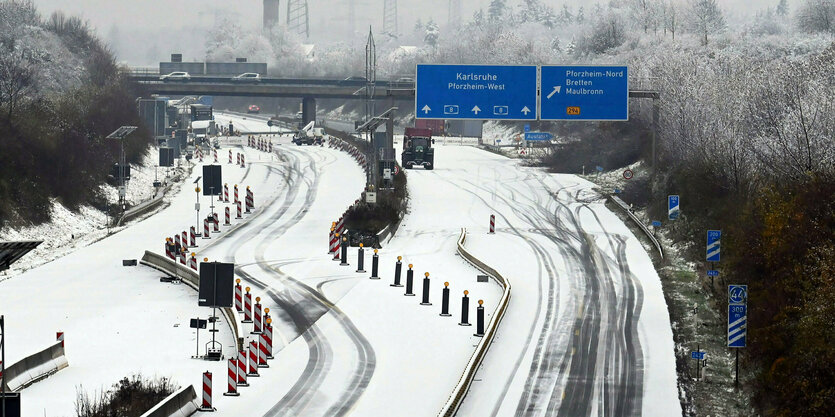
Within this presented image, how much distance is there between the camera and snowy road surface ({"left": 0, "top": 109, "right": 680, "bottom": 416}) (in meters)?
25.6

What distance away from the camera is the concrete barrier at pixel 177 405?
21641 millimetres

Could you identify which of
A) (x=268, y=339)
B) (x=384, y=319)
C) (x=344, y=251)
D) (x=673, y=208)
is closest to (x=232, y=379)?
(x=268, y=339)

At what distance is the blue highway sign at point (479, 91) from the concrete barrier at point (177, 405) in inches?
1353

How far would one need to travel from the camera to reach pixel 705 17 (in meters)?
167

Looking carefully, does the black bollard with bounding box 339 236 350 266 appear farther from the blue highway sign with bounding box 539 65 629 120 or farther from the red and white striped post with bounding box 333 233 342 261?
the blue highway sign with bounding box 539 65 629 120

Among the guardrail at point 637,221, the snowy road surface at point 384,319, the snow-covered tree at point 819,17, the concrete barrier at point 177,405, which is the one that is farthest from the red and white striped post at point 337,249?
the snow-covered tree at point 819,17

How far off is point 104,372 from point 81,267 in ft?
58.4

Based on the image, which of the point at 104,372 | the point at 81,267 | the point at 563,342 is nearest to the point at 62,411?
the point at 104,372

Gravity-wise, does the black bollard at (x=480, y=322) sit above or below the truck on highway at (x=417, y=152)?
below

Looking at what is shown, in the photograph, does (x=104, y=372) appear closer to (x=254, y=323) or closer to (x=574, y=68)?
(x=254, y=323)

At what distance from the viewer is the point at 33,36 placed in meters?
103

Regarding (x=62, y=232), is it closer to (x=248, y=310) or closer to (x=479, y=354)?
(x=248, y=310)

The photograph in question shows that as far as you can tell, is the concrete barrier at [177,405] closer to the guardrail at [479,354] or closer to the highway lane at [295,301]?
the highway lane at [295,301]

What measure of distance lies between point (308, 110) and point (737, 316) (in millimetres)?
102732
